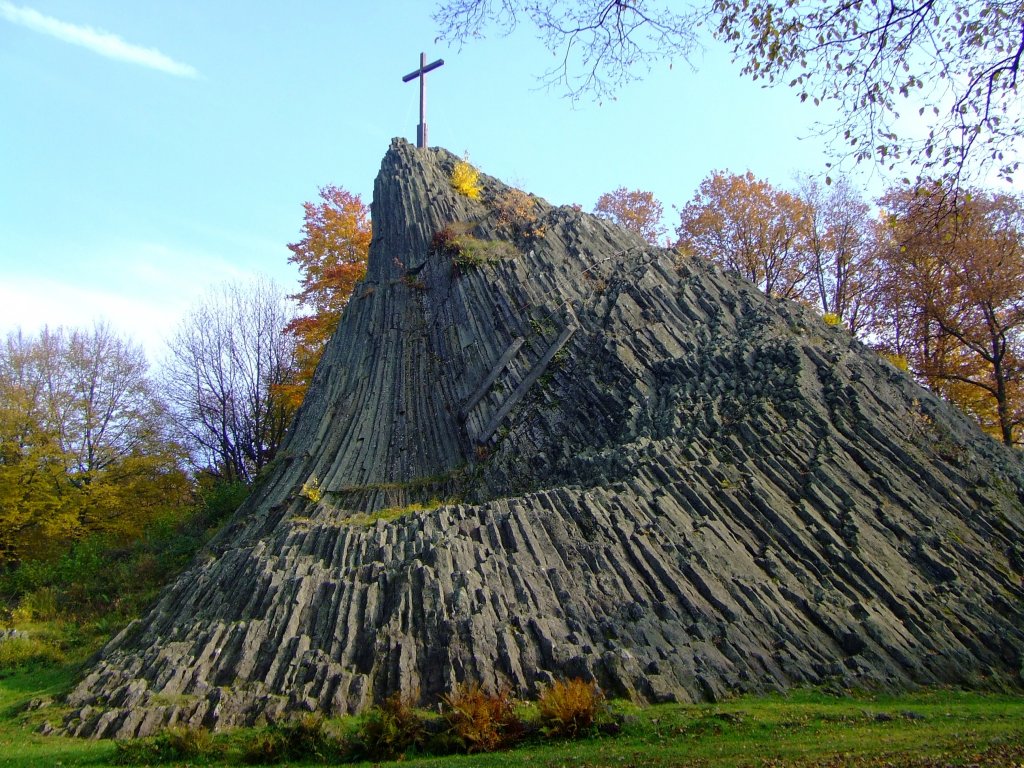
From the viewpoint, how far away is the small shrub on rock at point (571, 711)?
9828mm

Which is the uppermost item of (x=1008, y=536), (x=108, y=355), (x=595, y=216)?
(x=595, y=216)


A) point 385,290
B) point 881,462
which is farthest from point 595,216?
point 881,462

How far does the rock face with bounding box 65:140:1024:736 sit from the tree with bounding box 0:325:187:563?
11.5m

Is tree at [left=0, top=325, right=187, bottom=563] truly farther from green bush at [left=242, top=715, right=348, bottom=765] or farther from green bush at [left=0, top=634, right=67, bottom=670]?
green bush at [left=242, top=715, right=348, bottom=765]

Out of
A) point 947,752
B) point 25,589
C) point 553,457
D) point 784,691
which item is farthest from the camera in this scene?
point 25,589

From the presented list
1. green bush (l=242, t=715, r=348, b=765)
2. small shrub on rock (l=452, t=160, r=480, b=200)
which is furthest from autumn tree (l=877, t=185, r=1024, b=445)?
green bush (l=242, t=715, r=348, b=765)

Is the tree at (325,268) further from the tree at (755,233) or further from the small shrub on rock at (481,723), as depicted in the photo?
the small shrub on rock at (481,723)

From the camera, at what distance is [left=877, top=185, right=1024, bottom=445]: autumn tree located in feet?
75.5

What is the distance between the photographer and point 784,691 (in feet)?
34.8

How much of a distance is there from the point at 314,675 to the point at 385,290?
52.4 feet

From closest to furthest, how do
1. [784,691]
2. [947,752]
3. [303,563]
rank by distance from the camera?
[947,752] < [784,691] < [303,563]

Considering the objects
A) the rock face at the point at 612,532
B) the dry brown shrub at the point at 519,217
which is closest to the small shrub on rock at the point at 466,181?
the dry brown shrub at the point at 519,217

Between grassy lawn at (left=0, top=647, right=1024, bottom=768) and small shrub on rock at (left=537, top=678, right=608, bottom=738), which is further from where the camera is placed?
small shrub on rock at (left=537, top=678, right=608, bottom=738)

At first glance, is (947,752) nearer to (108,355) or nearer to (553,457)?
(553,457)
